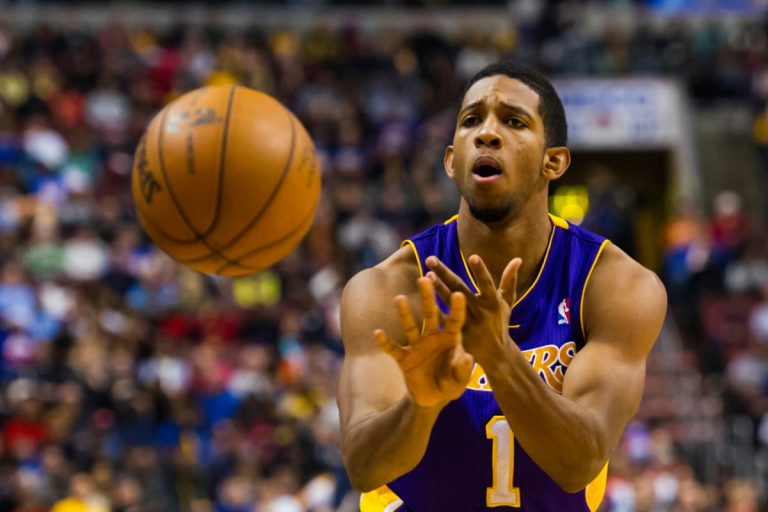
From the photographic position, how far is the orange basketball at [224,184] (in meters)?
5.79

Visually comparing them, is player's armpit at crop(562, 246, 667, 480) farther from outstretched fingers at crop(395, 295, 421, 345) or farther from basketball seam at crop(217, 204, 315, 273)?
basketball seam at crop(217, 204, 315, 273)

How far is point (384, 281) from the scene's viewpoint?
4102 mm

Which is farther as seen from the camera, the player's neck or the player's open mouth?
the player's neck

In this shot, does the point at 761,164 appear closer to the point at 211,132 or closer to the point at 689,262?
the point at 689,262

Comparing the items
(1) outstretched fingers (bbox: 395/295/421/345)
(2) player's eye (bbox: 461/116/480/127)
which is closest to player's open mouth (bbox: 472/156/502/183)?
(2) player's eye (bbox: 461/116/480/127)

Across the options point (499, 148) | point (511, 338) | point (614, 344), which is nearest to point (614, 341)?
point (614, 344)

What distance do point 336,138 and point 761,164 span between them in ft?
22.4

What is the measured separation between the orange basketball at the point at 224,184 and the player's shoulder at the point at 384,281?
5.82 ft

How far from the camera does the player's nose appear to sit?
3.86m

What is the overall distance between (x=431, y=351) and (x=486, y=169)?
0.86 meters

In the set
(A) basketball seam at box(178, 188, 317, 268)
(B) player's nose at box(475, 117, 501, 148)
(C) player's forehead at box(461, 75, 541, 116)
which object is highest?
(C) player's forehead at box(461, 75, 541, 116)

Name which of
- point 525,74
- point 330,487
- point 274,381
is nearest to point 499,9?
point 274,381

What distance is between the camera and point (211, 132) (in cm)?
591

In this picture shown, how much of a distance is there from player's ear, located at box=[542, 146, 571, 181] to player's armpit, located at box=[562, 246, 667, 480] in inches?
12.7
